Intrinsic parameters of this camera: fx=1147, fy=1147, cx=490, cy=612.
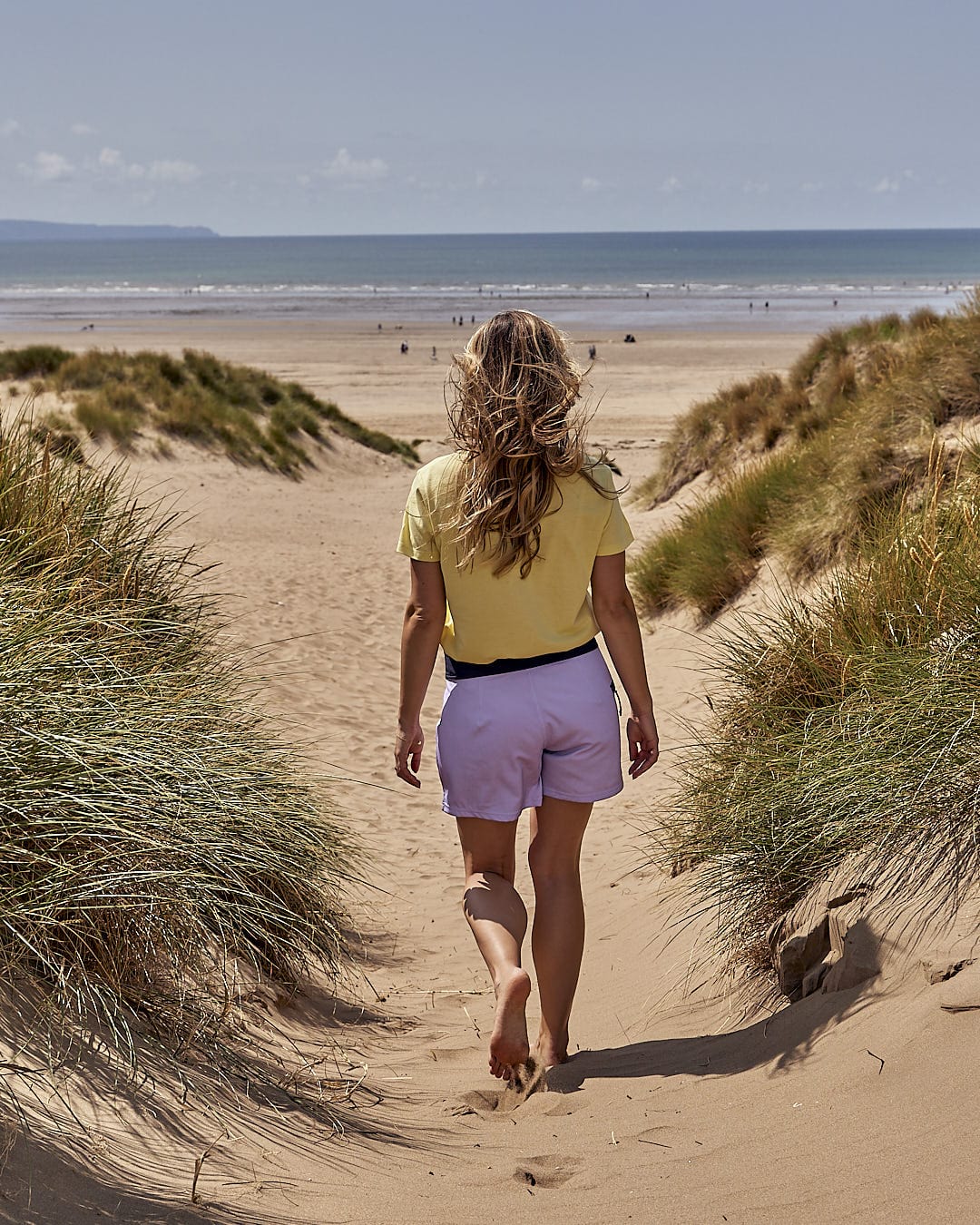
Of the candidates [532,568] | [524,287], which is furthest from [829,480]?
[524,287]

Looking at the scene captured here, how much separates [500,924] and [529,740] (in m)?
0.51

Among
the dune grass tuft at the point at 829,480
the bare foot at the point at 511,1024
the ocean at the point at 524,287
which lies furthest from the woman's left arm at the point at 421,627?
the ocean at the point at 524,287

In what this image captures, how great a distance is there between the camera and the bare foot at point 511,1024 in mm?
2852

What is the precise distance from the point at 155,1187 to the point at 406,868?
10.7 ft

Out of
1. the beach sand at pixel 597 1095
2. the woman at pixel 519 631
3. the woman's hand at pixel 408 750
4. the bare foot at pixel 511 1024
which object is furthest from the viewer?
the woman's hand at pixel 408 750

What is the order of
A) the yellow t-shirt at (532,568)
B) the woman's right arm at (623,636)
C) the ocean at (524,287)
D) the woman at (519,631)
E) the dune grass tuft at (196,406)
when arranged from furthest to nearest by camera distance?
the ocean at (524,287)
the dune grass tuft at (196,406)
the woman's right arm at (623,636)
the yellow t-shirt at (532,568)
the woman at (519,631)

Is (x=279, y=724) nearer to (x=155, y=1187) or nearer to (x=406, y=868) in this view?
(x=406, y=868)

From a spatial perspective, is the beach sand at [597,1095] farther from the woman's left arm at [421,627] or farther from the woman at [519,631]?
the woman's left arm at [421,627]

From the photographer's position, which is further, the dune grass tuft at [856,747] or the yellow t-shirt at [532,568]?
the dune grass tuft at [856,747]

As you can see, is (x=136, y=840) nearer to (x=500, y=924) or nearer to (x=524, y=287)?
(x=500, y=924)

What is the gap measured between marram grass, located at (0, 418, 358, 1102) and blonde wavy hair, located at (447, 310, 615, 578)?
111 cm

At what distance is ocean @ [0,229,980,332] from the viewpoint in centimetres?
6450

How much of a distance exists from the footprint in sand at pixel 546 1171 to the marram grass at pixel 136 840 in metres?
0.96

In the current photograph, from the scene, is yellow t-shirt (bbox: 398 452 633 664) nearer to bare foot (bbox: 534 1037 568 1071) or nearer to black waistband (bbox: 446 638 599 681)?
black waistband (bbox: 446 638 599 681)
